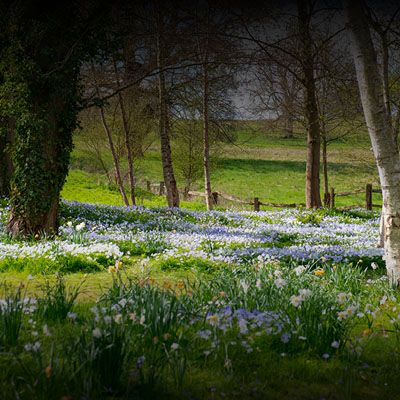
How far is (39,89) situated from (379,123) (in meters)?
6.69

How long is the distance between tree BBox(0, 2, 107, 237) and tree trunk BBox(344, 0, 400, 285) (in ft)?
18.1

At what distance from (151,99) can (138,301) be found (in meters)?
16.0

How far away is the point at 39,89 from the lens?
7.73 m

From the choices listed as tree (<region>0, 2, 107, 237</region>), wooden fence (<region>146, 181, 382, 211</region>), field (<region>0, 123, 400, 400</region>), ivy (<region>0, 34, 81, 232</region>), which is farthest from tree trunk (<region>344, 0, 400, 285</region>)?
wooden fence (<region>146, 181, 382, 211</region>)

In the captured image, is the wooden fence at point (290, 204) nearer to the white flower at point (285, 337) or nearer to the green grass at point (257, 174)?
the green grass at point (257, 174)

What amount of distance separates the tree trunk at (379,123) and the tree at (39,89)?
5520 mm

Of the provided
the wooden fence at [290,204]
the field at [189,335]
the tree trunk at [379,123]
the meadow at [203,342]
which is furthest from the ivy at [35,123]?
the wooden fence at [290,204]

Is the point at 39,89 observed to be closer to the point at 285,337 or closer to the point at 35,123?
the point at 35,123

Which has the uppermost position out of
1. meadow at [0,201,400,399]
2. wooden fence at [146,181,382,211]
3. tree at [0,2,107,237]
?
tree at [0,2,107,237]

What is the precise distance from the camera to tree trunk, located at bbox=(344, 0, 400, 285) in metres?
4.79

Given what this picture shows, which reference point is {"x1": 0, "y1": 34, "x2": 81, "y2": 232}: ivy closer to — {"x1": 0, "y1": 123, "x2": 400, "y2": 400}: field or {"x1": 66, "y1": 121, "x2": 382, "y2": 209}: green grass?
{"x1": 0, "y1": 123, "x2": 400, "y2": 400}: field

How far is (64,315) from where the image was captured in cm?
352

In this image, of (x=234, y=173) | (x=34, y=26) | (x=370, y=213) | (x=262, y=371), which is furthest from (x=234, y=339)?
(x=234, y=173)

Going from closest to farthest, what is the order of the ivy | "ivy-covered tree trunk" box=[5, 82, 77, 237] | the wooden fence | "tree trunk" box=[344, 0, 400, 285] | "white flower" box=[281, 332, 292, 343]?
"white flower" box=[281, 332, 292, 343], "tree trunk" box=[344, 0, 400, 285], the ivy, "ivy-covered tree trunk" box=[5, 82, 77, 237], the wooden fence
